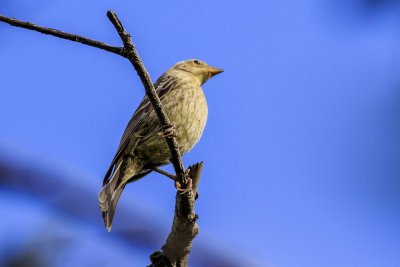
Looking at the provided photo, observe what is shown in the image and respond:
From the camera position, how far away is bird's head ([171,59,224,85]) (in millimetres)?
7379

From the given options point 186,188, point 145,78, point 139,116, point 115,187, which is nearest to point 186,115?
point 139,116

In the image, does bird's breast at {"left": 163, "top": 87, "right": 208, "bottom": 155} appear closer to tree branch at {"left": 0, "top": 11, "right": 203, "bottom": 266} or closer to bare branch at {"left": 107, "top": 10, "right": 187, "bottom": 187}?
tree branch at {"left": 0, "top": 11, "right": 203, "bottom": 266}

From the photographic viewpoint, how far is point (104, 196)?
5.50 m

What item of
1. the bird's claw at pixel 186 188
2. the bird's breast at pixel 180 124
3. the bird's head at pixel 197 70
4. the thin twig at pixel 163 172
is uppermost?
the bird's head at pixel 197 70

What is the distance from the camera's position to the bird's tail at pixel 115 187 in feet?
17.5

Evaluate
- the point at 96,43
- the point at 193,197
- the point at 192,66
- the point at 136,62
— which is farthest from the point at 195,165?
the point at 192,66

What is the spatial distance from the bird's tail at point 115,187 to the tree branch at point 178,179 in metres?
1.17

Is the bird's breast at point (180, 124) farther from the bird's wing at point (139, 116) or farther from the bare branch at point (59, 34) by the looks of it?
the bare branch at point (59, 34)

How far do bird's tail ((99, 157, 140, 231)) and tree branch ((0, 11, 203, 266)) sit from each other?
45.9 inches

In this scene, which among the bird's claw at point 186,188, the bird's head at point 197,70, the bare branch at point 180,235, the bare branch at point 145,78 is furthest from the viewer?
the bird's head at point 197,70

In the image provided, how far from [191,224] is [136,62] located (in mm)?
1455

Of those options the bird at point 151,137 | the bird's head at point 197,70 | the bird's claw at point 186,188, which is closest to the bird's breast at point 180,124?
the bird at point 151,137

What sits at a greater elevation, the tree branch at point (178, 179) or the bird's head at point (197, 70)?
the bird's head at point (197, 70)

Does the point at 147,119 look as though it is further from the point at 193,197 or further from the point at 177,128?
the point at 193,197
